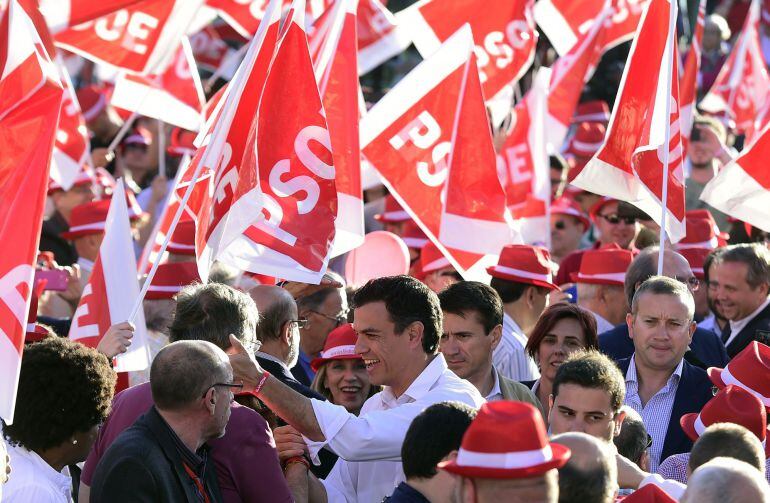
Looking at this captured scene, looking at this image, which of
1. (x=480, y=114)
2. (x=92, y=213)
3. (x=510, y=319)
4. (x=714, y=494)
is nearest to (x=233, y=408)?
(x=714, y=494)

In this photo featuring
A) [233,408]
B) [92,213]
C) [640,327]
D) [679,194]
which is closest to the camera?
[233,408]

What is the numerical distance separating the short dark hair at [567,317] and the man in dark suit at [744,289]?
1370 millimetres

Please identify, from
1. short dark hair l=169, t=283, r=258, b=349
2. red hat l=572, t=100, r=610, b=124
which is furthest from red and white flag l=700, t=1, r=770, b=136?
short dark hair l=169, t=283, r=258, b=349

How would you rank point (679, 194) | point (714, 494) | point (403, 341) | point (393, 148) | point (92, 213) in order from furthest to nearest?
point (92, 213), point (393, 148), point (679, 194), point (403, 341), point (714, 494)

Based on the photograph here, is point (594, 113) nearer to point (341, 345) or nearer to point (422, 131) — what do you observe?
point (422, 131)

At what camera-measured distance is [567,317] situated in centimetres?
713

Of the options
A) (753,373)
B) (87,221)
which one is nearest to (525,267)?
(753,373)

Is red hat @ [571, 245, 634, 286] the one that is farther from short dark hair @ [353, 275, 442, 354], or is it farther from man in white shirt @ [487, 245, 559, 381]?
short dark hair @ [353, 275, 442, 354]

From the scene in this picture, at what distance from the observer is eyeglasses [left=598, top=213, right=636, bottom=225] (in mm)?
10484

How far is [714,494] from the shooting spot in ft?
12.9

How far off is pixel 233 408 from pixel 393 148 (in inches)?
143

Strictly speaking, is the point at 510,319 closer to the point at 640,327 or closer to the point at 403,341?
the point at 640,327

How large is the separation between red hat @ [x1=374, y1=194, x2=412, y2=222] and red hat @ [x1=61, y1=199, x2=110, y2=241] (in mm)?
2226

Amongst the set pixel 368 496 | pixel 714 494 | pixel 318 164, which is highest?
pixel 318 164
